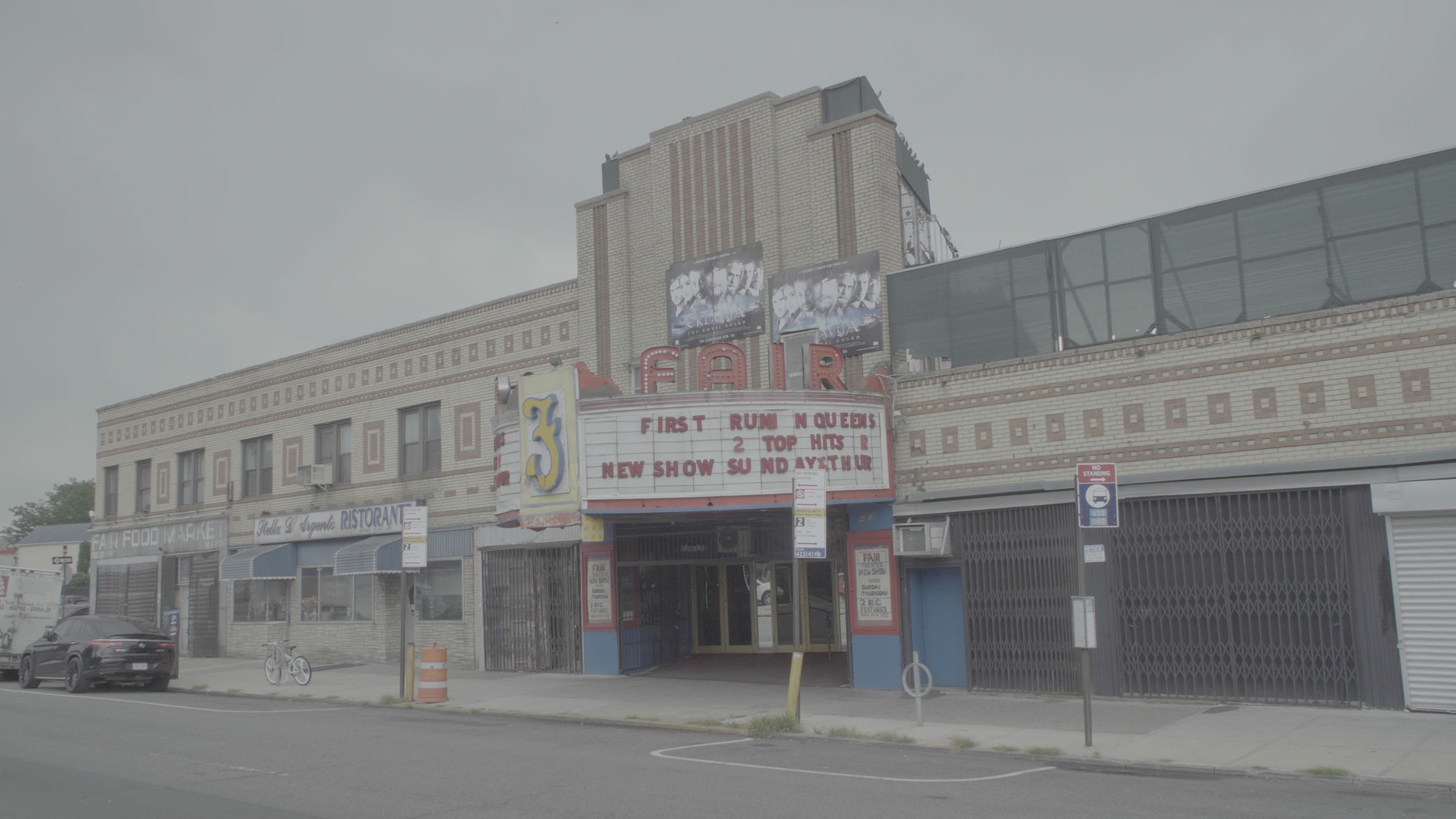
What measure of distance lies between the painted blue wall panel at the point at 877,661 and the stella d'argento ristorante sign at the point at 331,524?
1210 cm

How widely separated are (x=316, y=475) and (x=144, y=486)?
430 inches

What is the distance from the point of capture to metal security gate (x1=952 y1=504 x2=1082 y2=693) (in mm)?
16734

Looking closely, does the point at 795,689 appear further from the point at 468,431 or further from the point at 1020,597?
the point at 468,431

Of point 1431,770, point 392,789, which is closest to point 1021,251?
point 1431,770

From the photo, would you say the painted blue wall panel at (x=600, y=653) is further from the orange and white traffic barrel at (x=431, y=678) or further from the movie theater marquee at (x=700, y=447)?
the movie theater marquee at (x=700, y=447)

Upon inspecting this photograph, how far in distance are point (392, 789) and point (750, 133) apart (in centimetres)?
1477

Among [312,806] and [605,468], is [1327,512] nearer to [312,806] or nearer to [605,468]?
[605,468]

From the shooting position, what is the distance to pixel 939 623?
18375mm

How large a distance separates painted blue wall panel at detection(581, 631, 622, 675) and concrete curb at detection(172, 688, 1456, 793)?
4.12 m

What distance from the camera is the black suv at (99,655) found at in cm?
2172

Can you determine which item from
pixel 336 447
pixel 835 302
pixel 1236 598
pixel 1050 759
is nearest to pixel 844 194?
pixel 835 302

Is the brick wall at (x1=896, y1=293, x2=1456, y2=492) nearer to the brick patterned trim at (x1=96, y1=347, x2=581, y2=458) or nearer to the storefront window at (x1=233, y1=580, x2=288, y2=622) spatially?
the brick patterned trim at (x1=96, y1=347, x2=581, y2=458)

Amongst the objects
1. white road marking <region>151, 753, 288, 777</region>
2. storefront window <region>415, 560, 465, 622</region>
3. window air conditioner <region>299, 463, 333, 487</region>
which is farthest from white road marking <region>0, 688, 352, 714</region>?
window air conditioner <region>299, 463, 333, 487</region>

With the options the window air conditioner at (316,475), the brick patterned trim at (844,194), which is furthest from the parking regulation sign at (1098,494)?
the window air conditioner at (316,475)
